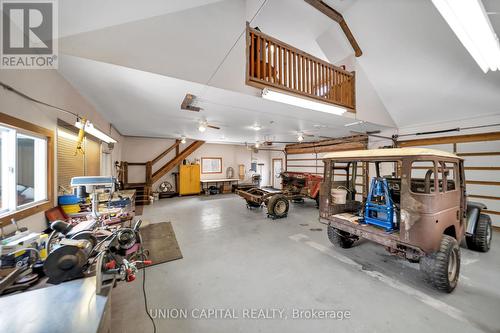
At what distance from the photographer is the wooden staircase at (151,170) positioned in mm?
8070

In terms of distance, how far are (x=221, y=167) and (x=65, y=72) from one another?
9.11m

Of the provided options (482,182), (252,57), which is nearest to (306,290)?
(252,57)

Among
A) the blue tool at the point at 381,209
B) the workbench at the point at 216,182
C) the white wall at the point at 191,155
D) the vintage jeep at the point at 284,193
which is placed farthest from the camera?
the workbench at the point at 216,182

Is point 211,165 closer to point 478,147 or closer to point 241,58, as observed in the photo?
point 241,58

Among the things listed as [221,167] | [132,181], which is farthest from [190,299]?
[221,167]

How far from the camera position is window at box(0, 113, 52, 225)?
6.18 ft

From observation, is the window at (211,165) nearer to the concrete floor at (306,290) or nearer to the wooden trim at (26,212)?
the concrete floor at (306,290)

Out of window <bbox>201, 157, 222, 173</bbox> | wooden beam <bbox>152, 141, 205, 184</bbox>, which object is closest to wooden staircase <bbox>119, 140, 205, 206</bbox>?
wooden beam <bbox>152, 141, 205, 184</bbox>

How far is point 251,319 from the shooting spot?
200 cm

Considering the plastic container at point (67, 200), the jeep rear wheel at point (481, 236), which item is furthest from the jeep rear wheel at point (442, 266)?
the plastic container at point (67, 200)

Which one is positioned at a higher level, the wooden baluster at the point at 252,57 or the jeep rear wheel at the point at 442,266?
the wooden baluster at the point at 252,57

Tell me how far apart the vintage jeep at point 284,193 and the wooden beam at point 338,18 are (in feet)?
14.6

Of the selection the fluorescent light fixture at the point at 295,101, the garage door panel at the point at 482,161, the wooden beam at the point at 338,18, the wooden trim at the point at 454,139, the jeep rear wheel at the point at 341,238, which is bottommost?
the jeep rear wheel at the point at 341,238

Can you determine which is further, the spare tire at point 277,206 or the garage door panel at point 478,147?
the spare tire at point 277,206
